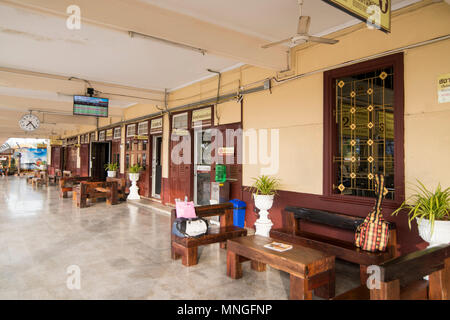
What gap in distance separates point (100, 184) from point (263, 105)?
578 cm

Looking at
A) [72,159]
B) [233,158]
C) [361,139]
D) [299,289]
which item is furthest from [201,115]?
[72,159]

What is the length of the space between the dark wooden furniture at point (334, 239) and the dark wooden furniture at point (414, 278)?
640mm

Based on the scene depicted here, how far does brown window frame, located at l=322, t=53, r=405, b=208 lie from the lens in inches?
143

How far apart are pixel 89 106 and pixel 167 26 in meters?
4.11

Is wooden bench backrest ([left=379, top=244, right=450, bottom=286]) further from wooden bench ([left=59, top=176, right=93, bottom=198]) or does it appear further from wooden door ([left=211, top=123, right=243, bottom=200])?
wooden bench ([left=59, top=176, right=93, bottom=198])

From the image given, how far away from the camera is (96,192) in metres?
8.68

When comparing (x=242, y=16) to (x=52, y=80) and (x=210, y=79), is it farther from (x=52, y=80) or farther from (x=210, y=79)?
(x=52, y=80)

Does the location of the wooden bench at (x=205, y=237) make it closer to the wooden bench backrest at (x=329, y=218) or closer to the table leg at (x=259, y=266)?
the table leg at (x=259, y=266)

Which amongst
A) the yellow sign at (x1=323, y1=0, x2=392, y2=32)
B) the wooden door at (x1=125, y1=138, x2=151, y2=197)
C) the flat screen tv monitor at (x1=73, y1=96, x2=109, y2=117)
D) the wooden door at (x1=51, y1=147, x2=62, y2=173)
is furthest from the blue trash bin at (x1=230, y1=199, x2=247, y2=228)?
the wooden door at (x1=51, y1=147, x2=62, y2=173)

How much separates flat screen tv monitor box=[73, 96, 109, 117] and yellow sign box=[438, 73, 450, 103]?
6712 millimetres

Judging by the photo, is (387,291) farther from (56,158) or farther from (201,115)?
(56,158)

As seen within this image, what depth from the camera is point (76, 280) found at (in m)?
3.27

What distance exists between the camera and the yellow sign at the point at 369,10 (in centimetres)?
223

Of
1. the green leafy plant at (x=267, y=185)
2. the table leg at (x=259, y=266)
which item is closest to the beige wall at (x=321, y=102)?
the green leafy plant at (x=267, y=185)
